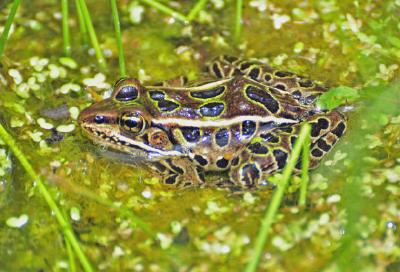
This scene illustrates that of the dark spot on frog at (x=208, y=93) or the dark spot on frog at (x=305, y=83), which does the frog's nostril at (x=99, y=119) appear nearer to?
the dark spot on frog at (x=208, y=93)

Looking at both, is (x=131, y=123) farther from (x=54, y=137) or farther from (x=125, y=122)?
(x=54, y=137)

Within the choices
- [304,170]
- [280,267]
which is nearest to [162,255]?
[280,267]

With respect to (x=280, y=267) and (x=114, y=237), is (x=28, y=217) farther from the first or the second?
(x=280, y=267)

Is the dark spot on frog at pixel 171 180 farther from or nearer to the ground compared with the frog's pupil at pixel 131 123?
nearer to the ground

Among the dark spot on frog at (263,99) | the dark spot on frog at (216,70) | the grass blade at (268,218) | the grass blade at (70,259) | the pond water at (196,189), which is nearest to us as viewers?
the grass blade at (268,218)

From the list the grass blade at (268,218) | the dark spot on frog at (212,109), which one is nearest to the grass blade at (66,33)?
the dark spot on frog at (212,109)

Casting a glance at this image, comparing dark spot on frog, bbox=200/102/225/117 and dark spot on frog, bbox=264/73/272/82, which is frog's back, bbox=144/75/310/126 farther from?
dark spot on frog, bbox=264/73/272/82

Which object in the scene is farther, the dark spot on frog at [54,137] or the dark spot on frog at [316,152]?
the dark spot on frog at [54,137]
